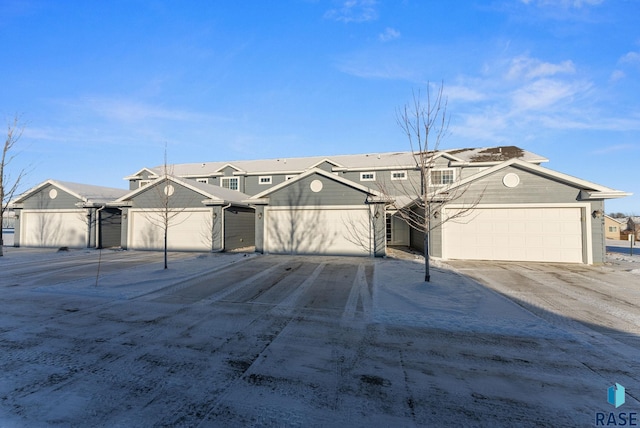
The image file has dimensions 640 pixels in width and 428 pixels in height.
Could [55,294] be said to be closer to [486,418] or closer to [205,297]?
[205,297]

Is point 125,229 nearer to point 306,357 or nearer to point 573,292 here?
point 306,357

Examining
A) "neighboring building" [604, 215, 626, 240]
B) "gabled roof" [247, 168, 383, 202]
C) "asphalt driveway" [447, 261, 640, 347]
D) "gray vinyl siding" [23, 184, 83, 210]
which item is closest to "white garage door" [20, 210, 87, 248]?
"gray vinyl siding" [23, 184, 83, 210]

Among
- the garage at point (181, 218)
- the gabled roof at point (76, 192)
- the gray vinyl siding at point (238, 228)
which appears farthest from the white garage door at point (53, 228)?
the gray vinyl siding at point (238, 228)

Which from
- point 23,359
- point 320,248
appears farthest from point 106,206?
point 23,359

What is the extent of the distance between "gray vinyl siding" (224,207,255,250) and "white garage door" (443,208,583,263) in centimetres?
1206

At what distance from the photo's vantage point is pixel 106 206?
17609 millimetres

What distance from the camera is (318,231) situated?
14828 mm

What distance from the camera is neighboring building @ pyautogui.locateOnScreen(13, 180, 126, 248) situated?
17.9 m

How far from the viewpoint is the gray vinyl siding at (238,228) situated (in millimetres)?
16375

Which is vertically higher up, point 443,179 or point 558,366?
point 443,179

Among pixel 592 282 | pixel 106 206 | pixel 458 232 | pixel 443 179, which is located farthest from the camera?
pixel 443 179

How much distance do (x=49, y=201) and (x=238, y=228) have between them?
44.6 feet

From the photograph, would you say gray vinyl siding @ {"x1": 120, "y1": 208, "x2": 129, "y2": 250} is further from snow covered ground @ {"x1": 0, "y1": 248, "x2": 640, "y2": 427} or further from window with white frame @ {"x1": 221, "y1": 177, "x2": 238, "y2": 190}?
snow covered ground @ {"x1": 0, "y1": 248, "x2": 640, "y2": 427}

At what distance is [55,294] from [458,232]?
15.0 meters
